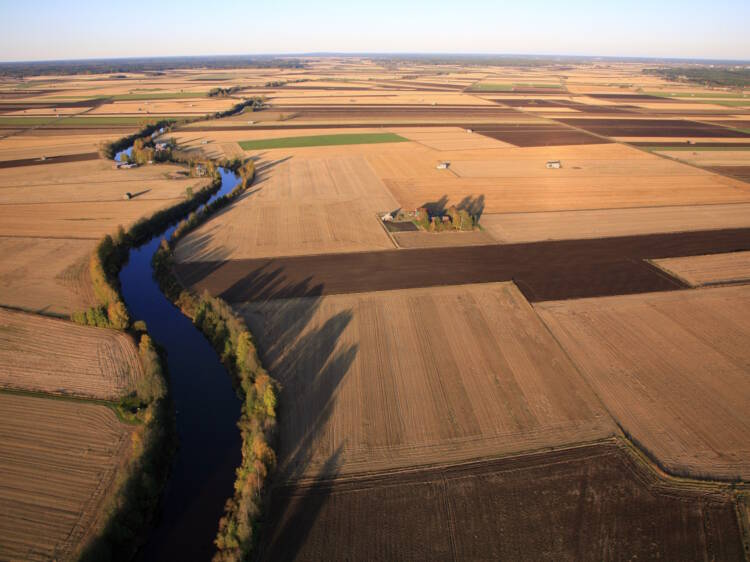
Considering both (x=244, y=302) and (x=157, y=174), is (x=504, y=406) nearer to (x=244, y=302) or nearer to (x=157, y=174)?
(x=244, y=302)

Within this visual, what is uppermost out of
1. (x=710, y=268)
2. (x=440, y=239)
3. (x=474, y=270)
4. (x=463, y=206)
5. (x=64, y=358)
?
(x=463, y=206)

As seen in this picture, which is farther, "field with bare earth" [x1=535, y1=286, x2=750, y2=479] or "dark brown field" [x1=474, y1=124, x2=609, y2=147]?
"dark brown field" [x1=474, y1=124, x2=609, y2=147]

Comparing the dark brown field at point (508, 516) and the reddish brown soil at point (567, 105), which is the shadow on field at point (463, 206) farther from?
the reddish brown soil at point (567, 105)

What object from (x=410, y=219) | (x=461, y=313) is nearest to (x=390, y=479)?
(x=461, y=313)

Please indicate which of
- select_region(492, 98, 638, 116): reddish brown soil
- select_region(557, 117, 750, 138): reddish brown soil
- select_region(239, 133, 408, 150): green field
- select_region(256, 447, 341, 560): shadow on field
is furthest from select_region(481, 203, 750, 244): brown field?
select_region(492, 98, 638, 116): reddish brown soil

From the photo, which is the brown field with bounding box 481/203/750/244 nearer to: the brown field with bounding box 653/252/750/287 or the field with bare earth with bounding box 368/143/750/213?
the field with bare earth with bounding box 368/143/750/213

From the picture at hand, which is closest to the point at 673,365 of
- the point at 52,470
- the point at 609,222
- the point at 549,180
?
the point at 609,222

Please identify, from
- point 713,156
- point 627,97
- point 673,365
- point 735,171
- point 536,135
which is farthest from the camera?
point 627,97

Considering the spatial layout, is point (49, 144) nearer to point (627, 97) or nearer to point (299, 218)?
point (299, 218)
